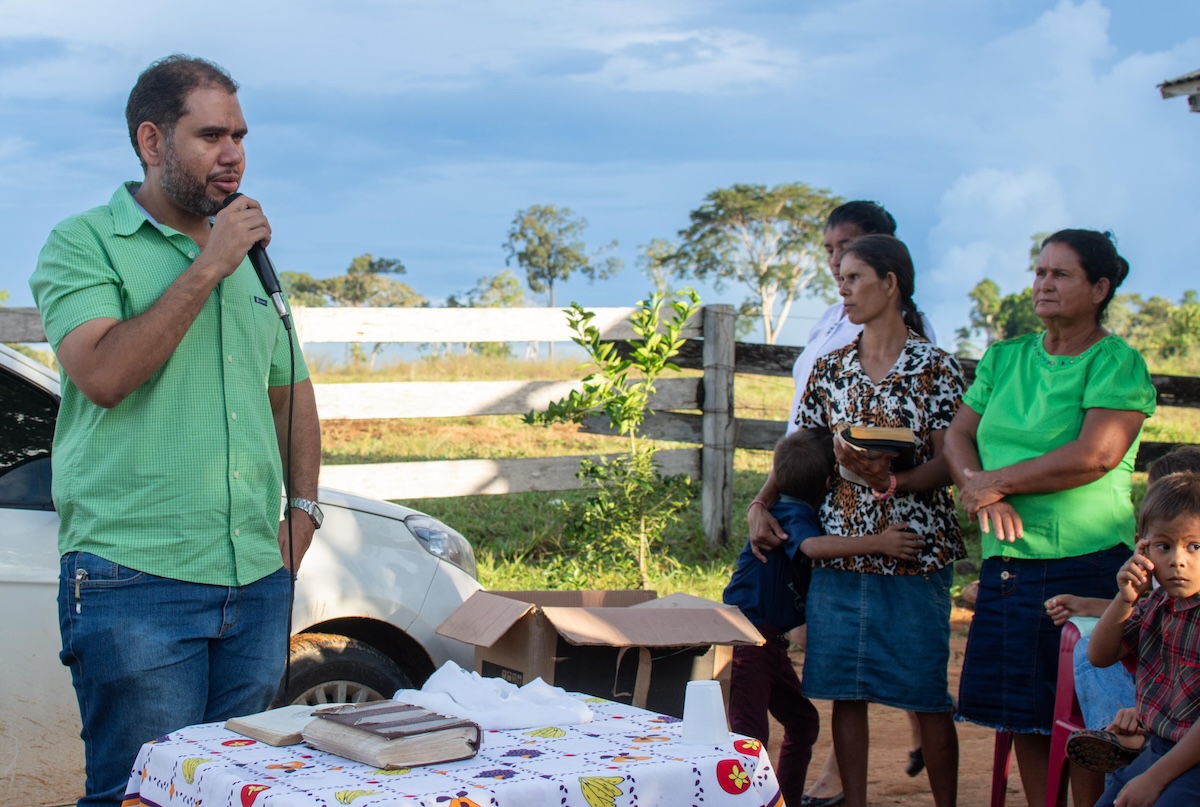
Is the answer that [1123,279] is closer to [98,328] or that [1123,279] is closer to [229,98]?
[229,98]

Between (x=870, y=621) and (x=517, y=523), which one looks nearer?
(x=870, y=621)

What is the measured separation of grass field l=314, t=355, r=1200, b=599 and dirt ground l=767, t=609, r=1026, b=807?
1.73 metres

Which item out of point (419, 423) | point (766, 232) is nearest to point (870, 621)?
point (419, 423)

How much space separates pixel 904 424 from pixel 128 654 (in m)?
2.58

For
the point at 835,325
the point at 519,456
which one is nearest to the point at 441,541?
the point at 835,325

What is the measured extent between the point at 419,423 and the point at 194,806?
1308 centimetres

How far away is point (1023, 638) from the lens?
12.7 ft

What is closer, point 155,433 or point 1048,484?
point 155,433

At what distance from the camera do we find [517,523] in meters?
9.92

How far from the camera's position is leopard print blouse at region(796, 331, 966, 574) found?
408 cm

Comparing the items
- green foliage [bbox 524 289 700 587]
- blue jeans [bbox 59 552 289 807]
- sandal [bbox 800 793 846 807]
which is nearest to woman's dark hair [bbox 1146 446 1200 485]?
sandal [bbox 800 793 846 807]

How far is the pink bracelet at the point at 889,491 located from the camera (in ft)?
13.1

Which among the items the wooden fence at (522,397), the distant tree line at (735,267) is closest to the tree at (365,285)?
the distant tree line at (735,267)

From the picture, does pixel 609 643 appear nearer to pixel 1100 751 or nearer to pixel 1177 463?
pixel 1100 751
